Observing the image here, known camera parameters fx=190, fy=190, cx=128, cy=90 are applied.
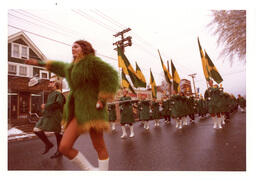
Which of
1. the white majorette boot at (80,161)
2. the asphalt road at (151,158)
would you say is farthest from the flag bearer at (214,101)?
the white majorette boot at (80,161)

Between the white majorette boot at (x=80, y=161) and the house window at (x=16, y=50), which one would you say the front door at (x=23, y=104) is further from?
the white majorette boot at (x=80, y=161)

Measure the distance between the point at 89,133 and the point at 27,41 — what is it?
2129mm

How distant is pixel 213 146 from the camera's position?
11.3 feet

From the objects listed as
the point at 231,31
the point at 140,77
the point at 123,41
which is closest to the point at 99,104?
the point at 123,41

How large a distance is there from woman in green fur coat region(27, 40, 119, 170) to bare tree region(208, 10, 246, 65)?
8.33ft

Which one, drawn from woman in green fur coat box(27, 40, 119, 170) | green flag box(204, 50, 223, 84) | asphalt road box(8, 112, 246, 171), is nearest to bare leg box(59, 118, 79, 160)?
woman in green fur coat box(27, 40, 119, 170)

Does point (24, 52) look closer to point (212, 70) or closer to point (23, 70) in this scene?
point (23, 70)

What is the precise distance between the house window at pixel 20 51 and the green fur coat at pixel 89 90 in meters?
1.40

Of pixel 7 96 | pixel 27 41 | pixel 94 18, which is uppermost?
pixel 94 18

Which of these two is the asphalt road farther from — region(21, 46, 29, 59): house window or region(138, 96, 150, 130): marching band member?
region(138, 96, 150, 130): marching band member
